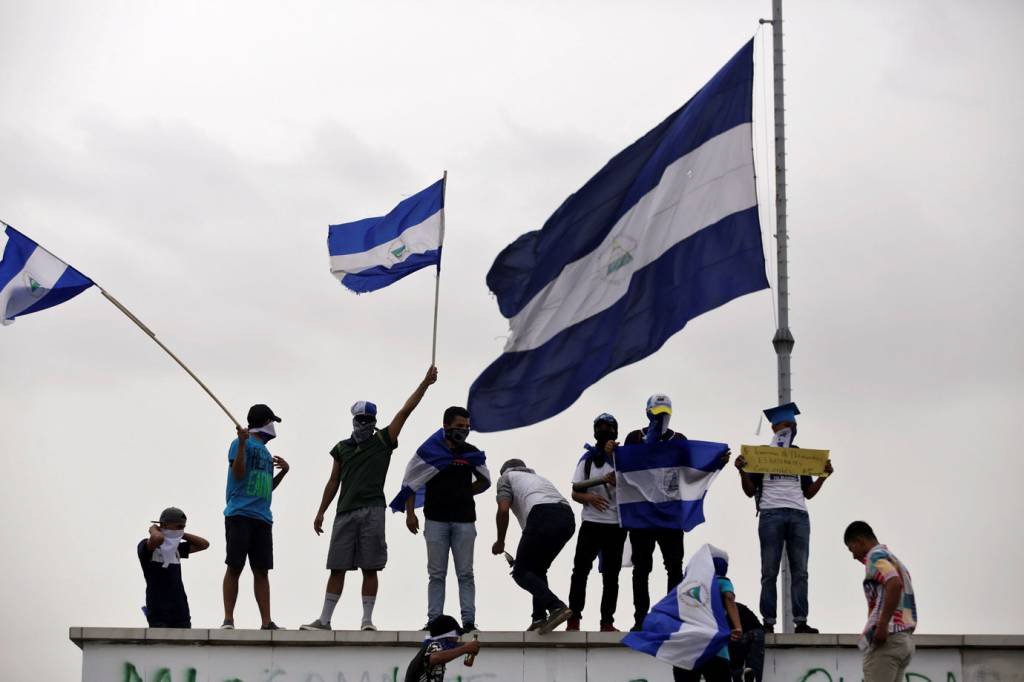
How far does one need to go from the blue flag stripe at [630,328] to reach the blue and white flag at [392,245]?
5.88ft

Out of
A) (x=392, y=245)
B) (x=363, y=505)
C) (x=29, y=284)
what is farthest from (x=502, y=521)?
(x=29, y=284)

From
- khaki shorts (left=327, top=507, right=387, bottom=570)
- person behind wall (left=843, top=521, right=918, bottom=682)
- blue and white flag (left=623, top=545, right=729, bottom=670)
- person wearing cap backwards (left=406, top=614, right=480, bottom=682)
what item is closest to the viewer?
person behind wall (left=843, top=521, right=918, bottom=682)

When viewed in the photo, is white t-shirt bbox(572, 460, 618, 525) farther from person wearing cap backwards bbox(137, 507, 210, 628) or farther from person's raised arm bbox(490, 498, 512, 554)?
person wearing cap backwards bbox(137, 507, 210, 628)

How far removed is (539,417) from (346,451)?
2013 mm

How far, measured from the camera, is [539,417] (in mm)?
18469

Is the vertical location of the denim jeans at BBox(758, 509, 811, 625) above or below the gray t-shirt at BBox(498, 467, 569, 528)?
below

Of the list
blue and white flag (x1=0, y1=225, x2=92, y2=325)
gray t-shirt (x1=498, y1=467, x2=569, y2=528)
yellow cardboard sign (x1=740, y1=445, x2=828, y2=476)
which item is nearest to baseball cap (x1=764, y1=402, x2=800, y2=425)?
yellow cardboard sign (x1=740, y1=445, x2=828, y2=476)

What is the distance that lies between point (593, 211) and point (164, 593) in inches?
232

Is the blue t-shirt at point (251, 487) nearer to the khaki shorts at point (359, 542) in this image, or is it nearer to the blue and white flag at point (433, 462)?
the khaki shorts at point (359, 542)

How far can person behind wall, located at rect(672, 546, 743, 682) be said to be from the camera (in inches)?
584

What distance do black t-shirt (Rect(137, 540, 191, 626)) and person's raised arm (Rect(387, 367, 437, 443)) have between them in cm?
236

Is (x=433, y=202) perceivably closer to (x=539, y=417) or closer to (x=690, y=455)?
(x=539, y=417)

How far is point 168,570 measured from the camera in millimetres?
18047

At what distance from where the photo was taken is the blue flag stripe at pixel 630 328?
17.9m
